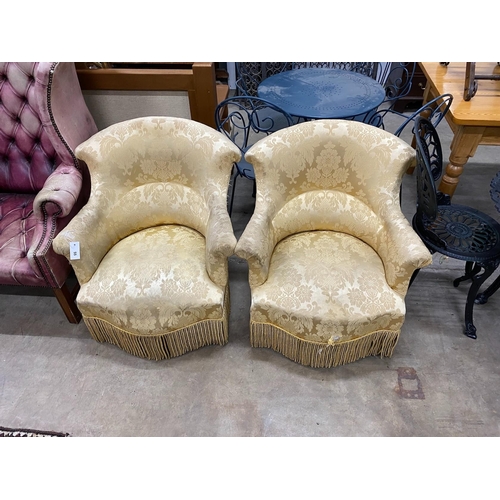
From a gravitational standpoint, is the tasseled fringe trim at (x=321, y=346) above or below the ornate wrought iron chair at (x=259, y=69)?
below

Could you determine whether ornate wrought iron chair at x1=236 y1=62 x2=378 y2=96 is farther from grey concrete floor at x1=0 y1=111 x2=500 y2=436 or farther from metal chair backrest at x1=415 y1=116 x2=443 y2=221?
grey concrete floor at x1=0 y1=111 x2=500 y2=436

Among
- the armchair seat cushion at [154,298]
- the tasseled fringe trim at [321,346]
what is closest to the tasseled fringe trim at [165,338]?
the armchair seat cushion at [154,298]

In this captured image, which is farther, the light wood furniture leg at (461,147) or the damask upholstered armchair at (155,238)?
the light wood furniture leg at (461,147)

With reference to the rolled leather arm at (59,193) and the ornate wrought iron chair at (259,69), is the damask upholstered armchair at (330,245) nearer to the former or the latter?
the rolled leather arm at (59,193)

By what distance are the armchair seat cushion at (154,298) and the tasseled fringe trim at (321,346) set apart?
0.20m

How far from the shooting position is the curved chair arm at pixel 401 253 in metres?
1.34

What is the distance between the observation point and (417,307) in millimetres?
1893

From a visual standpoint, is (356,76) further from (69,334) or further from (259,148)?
(69,334)

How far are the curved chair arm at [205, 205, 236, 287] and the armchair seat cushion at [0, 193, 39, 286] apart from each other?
0.79 metres

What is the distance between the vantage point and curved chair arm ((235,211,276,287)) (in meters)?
1.40

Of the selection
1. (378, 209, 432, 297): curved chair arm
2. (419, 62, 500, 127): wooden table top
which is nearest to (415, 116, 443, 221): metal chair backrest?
(378, 209, 432, 297): curved chair arm

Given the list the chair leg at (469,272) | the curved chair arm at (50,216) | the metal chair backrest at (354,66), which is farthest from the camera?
the metal chair backrest at (354,66)

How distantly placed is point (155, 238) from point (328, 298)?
2.70 feet
